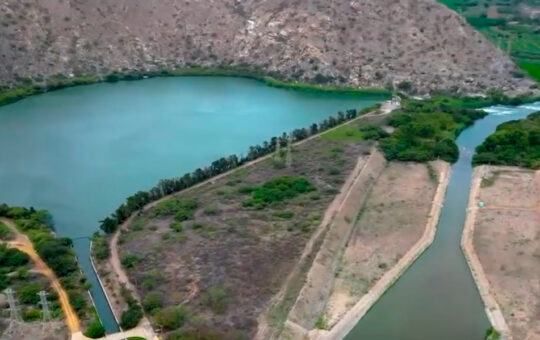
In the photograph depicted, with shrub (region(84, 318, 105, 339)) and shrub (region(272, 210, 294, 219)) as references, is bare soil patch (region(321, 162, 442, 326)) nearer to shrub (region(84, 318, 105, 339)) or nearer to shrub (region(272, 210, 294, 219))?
shrub (region(272, 210, 294, 219))

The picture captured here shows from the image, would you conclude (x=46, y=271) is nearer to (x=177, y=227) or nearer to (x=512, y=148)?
(x=177, y=227)

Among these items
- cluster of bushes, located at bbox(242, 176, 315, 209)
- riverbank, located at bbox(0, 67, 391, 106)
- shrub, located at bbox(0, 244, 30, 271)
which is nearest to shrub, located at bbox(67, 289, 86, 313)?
shrub, located at bbox(0, 244, 30, 271)

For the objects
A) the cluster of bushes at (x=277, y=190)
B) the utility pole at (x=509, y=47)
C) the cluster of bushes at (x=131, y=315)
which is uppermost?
the utility pole at (x=509, y=47)

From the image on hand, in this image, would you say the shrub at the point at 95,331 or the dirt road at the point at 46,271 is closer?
the shrub at the point at 95,331

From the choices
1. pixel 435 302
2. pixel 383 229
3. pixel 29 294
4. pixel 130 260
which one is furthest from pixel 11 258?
pixel 435 302

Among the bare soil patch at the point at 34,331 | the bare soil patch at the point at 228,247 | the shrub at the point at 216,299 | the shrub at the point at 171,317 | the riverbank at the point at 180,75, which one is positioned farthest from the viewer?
the riverbank at the point at 180,75

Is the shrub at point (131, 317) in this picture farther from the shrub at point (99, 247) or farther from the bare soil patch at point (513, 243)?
the bare soil patch at point (513, 243)

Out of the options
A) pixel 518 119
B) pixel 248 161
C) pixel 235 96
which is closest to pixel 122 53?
pixel 235 96

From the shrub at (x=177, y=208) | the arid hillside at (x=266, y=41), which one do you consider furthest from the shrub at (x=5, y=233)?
the arid hillside at (x=266, y=41)
